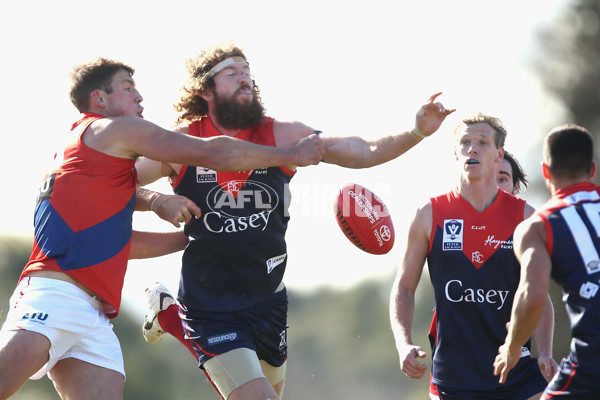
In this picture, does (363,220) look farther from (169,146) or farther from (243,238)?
(169,146)

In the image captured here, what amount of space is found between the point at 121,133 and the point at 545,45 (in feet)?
75.5

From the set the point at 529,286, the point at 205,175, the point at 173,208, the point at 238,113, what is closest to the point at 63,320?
the point at 173,208

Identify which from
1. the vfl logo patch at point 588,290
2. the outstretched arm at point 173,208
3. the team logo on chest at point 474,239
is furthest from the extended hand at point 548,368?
the outstretched arm at point 173,208

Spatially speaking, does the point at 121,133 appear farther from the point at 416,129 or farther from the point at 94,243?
the point at 416,129

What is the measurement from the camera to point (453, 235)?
7113mm

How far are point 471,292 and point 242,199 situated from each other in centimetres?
180

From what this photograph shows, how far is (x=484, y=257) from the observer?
7.04m

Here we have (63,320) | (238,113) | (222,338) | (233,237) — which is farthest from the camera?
(238,113)

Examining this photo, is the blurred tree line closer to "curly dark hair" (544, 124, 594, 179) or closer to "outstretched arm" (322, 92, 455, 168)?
"outstretched arm" (322, 92, 455, 168)

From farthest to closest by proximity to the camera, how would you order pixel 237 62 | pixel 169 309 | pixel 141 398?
1. pixel 141 398
2. pixel 169 309
3. pixel 237 62

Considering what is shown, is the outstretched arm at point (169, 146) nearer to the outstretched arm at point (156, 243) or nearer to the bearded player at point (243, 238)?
the bearded player at point (243, 238)

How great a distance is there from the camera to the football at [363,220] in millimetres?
7402

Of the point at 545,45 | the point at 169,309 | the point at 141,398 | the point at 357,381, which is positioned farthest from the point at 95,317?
the point at 357,381

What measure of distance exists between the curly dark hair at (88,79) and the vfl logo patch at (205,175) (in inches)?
34.3
